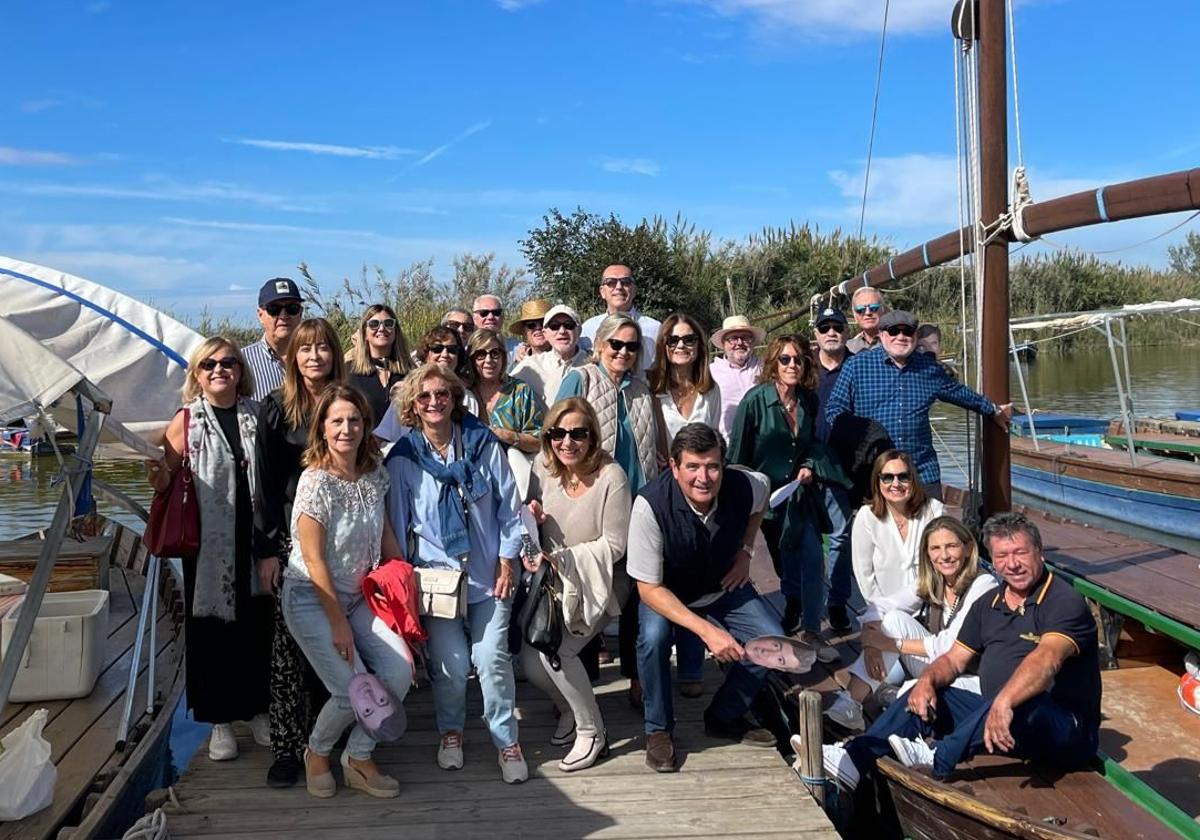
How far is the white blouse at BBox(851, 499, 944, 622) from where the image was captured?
5.05 meters

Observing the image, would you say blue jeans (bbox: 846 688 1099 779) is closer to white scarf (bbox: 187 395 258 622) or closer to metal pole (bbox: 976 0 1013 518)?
metal pole (bbox: 976 0 1013 518)

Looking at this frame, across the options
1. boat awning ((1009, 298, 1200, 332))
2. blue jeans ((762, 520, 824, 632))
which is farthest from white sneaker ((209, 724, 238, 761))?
boat awning ((1009, 298, 1200, 332))

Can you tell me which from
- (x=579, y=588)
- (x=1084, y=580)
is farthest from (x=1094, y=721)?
(x=1084, y=580)

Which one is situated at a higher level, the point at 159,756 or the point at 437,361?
the point at 437,361

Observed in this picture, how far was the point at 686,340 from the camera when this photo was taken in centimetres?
498

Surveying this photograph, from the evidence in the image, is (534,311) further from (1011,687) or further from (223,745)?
(1011,687)

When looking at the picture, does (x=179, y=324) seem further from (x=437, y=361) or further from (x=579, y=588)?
(x=579, y=588)

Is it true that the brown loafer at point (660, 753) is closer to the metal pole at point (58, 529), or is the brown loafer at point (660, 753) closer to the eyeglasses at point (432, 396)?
the eyeglasses at point (432, 396)

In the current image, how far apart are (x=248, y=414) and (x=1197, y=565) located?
645 cm

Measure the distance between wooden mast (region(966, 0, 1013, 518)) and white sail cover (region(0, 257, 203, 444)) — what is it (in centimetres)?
489

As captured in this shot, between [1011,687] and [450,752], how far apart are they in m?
2.32

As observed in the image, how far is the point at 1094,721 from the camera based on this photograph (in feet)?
13.4

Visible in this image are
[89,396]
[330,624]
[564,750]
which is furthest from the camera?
[564,750]

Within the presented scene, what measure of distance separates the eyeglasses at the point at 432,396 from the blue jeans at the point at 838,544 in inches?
96.7
